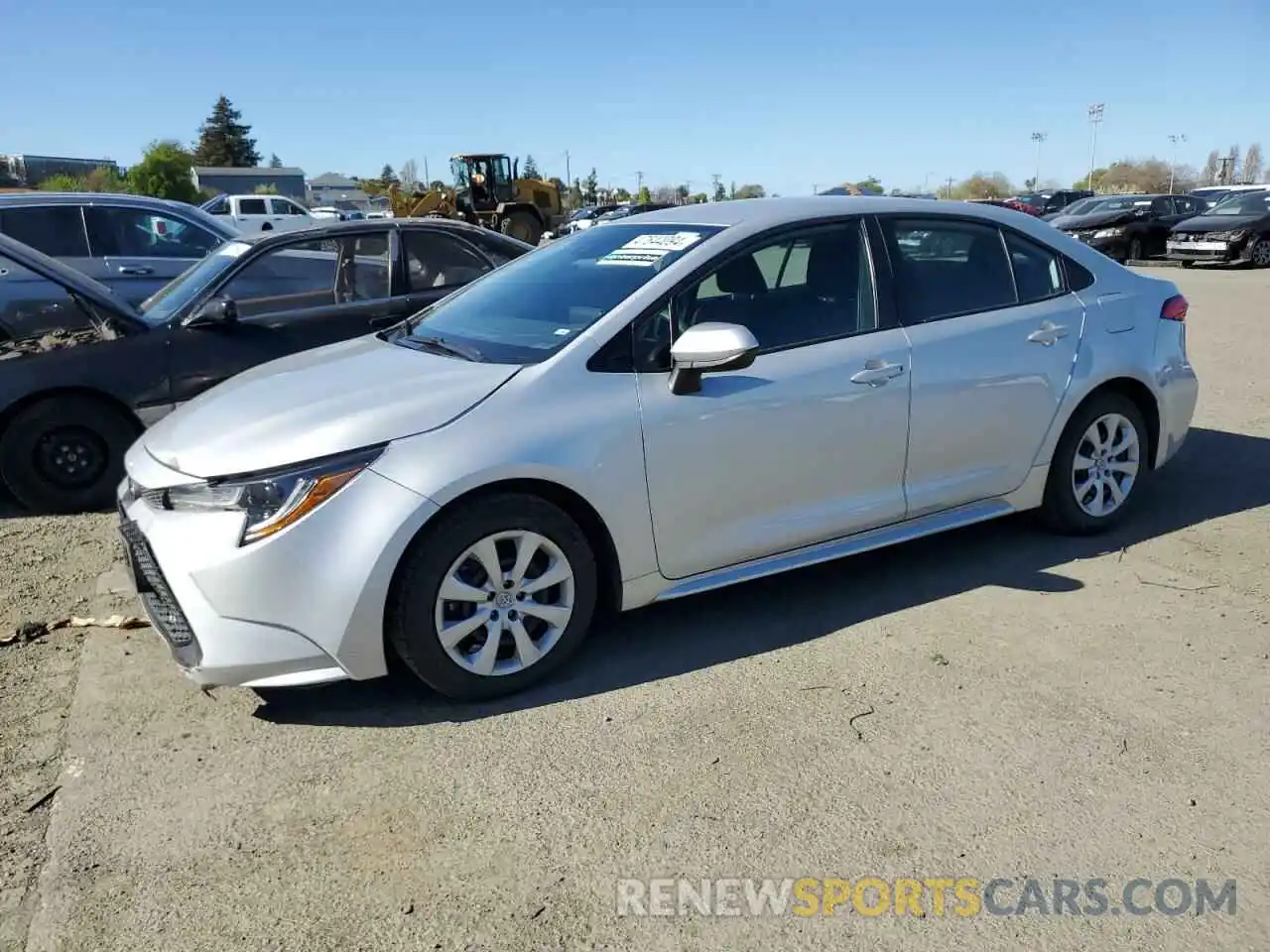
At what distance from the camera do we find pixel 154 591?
11.3ft

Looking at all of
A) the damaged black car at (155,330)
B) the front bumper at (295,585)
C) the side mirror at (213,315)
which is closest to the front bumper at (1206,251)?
the damaged black car at (155,330)

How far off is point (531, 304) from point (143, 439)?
1.56 m

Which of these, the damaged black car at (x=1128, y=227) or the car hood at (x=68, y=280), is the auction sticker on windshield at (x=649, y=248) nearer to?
the car hood at (x=68, y=280)

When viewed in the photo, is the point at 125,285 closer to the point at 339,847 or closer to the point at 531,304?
the point at 531,304

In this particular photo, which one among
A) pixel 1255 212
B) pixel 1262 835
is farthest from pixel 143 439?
pixel 1255 212

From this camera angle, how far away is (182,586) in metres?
3.21

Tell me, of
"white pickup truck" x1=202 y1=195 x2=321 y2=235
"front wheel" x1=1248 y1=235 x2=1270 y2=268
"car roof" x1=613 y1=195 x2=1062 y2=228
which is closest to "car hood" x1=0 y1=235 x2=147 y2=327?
"car roof" x1=613 y1=195 x2=1062 y2=228

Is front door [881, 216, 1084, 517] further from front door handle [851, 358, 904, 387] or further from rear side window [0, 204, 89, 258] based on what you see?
rear side window [0, 204, 89, 258]

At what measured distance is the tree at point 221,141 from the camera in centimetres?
9450

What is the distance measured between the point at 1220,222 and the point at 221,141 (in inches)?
3652

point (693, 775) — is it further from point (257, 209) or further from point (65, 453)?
point (257, 209)

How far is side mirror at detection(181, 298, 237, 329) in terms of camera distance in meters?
6.14

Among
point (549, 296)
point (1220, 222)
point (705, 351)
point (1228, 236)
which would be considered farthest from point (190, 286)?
point (1220, 222)

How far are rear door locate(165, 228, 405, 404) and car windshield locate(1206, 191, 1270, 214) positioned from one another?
68.3 ft
